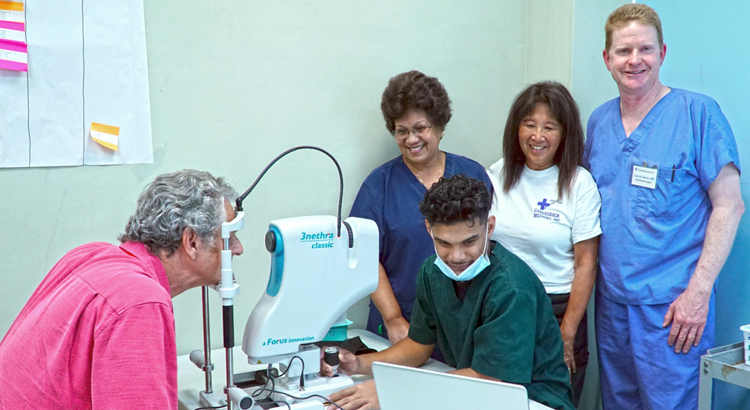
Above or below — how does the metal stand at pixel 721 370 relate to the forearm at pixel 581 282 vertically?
below

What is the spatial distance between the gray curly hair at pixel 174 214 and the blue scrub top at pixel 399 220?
933 millimetres

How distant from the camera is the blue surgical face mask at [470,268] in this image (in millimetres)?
1497

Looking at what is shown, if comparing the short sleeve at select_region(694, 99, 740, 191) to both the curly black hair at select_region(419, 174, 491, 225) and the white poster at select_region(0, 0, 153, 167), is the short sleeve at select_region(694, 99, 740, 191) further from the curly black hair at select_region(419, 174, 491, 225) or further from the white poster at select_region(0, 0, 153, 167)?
the white poster at select_region(0, 0, 153, 167)

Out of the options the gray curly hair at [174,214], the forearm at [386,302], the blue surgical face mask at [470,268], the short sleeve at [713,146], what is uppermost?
the short sleeve at [713,146]

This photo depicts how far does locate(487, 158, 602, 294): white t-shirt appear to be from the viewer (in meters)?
1.97

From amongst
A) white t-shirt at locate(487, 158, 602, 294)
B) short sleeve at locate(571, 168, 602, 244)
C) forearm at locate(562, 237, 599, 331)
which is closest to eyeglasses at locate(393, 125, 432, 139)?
white t-shirt at locate(487, 158, 602, 294)

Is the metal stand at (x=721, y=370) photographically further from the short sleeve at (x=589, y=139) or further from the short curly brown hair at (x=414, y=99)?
the short curly brown hair at (x=414, y=99)

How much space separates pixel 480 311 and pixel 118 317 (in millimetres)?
840

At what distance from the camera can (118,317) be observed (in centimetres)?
100

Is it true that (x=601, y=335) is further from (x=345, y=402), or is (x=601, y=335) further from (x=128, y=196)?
(x=128, y=196)

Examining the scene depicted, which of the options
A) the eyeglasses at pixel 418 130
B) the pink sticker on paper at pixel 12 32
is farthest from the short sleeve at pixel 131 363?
the eyeglasses at pixel 418 130

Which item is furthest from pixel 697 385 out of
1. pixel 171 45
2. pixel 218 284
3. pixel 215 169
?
pixel 171 45

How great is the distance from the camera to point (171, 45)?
1.93m

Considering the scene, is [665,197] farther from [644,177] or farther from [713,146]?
[713,146]
